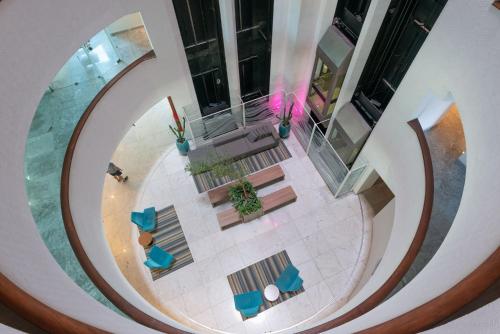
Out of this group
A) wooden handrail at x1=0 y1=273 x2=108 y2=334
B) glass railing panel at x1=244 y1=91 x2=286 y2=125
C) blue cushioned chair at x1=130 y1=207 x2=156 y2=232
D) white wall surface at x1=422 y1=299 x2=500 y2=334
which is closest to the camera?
white wall surface at x1=422 y1=299 x2=500 y2=334

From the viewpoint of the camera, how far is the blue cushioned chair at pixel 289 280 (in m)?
6.89

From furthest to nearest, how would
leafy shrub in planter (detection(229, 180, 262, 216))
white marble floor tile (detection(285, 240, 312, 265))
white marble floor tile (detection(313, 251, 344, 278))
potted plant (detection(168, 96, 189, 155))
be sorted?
potted plant (detection(168, 96, 189, 155)) → leafy shrub in planter (detection(229, 180, 262, 216)) → white marble floor tile (detection(285, 240, 312, 265)) → white marble floor tile (detection(313, 251, 344, 278))

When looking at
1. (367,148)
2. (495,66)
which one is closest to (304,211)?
(367,148)

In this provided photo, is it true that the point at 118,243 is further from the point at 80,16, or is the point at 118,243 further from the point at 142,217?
the point at 80,16

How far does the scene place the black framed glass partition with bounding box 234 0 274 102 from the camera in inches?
271

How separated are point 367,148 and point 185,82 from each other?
15.7 ft

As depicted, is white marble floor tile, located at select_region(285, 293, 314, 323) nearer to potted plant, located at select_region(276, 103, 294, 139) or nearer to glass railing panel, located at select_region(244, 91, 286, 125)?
potted plant, located at select_region(276, 103, 294, 139)

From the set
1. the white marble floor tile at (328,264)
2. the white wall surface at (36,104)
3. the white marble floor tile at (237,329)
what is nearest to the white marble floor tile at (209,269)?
the white marble floor tile at (237,329)

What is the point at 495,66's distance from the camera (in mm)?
3379

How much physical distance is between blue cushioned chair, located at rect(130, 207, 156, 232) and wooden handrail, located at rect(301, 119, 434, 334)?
5.13 meters

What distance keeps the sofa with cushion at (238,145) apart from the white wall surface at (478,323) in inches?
285

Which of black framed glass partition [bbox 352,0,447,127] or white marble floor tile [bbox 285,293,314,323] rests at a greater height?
black framed glass partition [bbox 352,0,447,127]

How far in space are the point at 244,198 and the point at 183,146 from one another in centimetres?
247

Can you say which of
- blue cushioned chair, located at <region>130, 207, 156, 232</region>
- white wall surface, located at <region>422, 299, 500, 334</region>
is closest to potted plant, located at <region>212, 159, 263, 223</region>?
blue cushioned chair, located at <region>130, 207, 156, 232</region>
